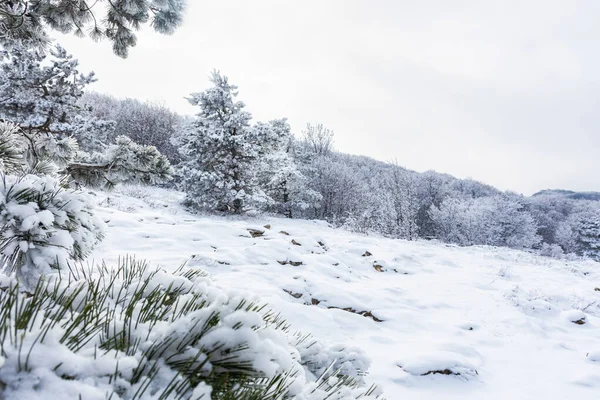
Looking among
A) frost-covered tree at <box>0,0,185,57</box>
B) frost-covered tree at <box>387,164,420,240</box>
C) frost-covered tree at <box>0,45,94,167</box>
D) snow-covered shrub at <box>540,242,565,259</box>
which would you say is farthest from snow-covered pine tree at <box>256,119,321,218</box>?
snow-covered shrub at <box>540,242,565,259</box>

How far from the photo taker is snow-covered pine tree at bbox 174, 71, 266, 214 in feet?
47.9

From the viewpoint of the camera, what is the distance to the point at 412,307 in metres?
5.57

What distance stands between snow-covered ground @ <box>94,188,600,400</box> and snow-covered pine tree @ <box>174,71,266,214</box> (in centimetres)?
573

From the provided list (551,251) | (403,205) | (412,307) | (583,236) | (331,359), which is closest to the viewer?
(331,359)

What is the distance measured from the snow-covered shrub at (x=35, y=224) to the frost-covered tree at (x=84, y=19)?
106 inches

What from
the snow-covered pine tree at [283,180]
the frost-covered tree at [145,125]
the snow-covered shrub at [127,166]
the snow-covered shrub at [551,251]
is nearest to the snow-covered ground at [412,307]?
the snow-covered shrub at [127,166]

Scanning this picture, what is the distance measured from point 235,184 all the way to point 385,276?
970cm

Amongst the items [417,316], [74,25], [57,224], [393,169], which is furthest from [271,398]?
[393,169]

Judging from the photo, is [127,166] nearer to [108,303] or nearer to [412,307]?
[108,303]

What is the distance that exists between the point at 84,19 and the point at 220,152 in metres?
11.5

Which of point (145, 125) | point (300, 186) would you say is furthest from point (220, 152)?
point (145, 125)

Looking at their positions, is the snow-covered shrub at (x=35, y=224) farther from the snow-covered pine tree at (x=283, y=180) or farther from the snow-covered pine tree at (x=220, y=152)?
the snow-covered pine tree at (x=283, y=180)

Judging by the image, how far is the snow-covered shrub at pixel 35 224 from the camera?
1187 millimetres

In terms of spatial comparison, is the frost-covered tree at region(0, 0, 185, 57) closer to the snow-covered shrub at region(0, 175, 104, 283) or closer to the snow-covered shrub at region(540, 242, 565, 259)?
the snow-covered shrub at region(0, 175, 104, 283)
